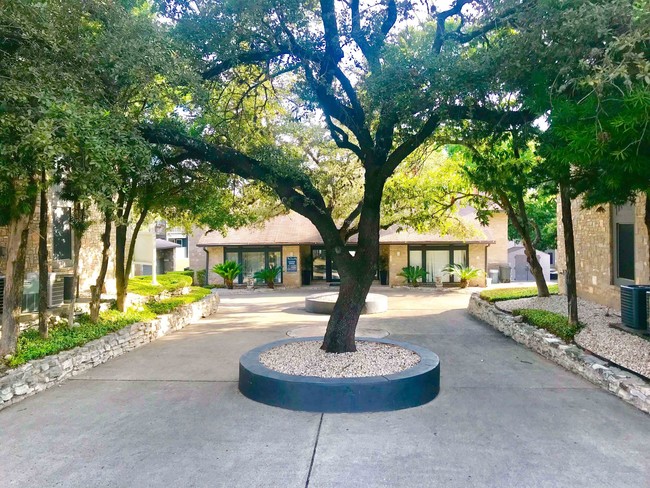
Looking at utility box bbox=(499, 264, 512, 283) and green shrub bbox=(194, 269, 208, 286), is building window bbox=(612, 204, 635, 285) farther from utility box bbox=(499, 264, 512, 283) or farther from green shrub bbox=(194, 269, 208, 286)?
green shrub bbox=(194, 269, 208, 286)

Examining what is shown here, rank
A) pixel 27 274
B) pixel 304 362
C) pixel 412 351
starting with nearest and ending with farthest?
1. pixel 304 362
2. pixel 412 351
3. pixel 27 274

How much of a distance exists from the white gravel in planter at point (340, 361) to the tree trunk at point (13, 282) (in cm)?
374

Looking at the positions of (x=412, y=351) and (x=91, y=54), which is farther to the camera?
(x=412, y=351)

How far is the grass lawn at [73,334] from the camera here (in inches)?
283

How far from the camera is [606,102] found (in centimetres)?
453

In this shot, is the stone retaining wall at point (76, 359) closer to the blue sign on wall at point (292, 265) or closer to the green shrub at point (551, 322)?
the green shrub at point (551, 322)

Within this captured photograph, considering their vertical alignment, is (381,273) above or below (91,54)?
below

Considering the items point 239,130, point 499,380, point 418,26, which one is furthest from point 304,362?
point 418,26

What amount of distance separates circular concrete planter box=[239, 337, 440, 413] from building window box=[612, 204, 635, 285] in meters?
7.04

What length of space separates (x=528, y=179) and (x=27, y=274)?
1120 centimetres

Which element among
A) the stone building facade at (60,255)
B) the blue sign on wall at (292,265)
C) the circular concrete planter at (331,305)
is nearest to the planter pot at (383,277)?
the blue sign on wall at (292,265)

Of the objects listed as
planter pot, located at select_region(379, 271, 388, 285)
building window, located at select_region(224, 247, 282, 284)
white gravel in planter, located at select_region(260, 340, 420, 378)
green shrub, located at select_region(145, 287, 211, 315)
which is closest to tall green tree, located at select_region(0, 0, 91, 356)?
white gravel in planter, located at select_region(260, 340, 420, 378)

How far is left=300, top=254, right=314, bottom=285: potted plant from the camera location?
25098mm

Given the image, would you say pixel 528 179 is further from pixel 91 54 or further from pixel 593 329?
pixel 91 54
